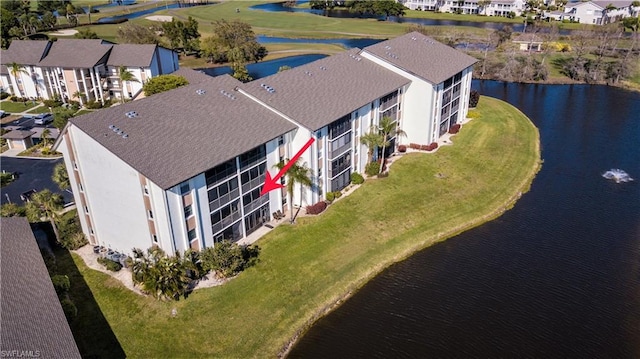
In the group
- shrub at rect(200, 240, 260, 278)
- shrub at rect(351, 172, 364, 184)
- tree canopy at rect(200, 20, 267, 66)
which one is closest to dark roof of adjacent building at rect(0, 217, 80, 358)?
shrub at rect(200, 240, 260, 278)

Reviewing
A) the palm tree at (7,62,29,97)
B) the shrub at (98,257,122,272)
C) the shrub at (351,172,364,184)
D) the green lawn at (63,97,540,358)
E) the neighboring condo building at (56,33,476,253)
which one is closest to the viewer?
the green lawn at (63,97,540,358)

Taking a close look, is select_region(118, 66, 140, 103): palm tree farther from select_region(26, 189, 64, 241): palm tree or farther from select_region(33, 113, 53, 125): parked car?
select_region(26, 189, 64, 241): palm tree

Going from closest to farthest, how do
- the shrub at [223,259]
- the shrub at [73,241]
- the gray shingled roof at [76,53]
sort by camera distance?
the shrub at [223,259] → the shrub at [73,241] → the gray shingled roof at [76,53]

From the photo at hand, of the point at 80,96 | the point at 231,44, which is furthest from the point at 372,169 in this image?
the point at 231,44

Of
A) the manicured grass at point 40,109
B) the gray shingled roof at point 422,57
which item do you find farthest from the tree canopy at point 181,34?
the gray shingled roof at point 422,57

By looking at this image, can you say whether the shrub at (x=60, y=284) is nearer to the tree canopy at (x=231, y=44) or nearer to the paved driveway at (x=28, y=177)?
the paved driveway at (x=28, y=177)

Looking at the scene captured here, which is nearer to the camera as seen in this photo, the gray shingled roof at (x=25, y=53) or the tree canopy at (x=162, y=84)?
the tree canopy at (x=162, y=84)
